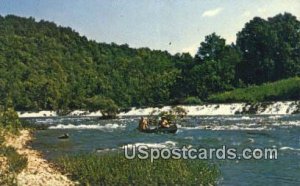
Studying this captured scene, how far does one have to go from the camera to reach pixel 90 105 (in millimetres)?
123062

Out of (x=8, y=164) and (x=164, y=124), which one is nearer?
(x=8, y=164)

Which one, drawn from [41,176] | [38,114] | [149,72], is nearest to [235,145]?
[41,176]

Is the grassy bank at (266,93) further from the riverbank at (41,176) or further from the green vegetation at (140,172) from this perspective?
the green vegetation at (140,172)

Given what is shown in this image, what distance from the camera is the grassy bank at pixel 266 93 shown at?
98.7 meters

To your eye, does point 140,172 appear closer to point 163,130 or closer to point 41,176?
point 41,176

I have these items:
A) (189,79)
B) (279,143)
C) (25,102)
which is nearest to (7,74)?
(25,102)

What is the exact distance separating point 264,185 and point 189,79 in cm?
9963

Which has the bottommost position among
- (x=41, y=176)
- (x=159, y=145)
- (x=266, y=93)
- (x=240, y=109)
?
(x=41, y=176)

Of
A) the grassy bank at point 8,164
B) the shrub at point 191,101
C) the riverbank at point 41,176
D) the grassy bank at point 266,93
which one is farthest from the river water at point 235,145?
the shrub at point 191,101

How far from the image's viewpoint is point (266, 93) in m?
103

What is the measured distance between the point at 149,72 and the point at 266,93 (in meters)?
65.9

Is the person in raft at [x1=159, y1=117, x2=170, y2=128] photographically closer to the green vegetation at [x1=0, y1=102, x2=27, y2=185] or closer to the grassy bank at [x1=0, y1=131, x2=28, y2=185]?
the green vegetation at [x1=0, y1=102, x2=27, y2=185]

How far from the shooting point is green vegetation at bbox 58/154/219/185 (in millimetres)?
24250

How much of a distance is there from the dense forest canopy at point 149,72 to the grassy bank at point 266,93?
8.98 metres
